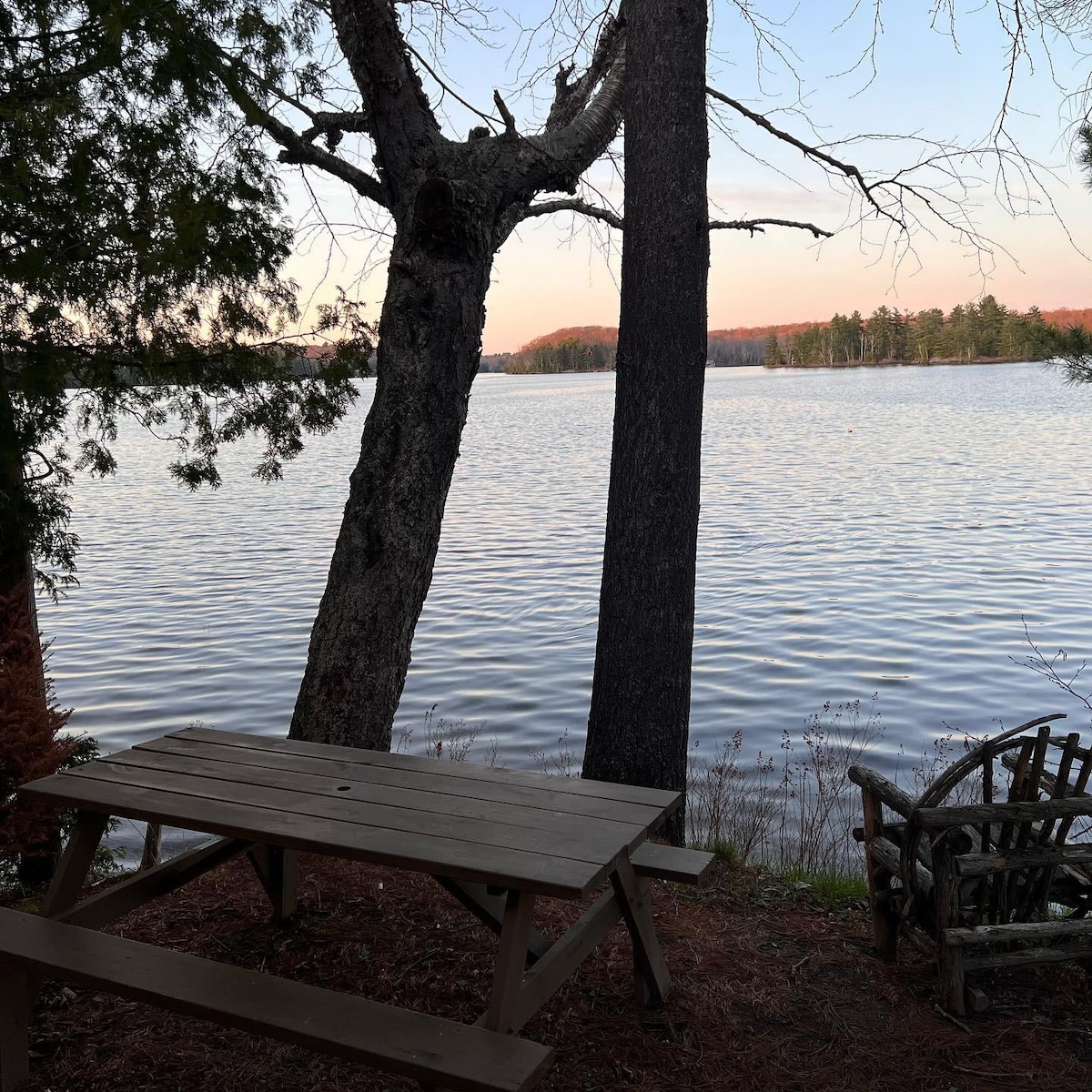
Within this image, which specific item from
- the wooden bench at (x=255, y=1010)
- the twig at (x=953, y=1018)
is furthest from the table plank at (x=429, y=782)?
the twig at (x=953, y=1018)

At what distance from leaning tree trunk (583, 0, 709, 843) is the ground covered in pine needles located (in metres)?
0.91

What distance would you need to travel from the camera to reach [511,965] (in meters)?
2.54

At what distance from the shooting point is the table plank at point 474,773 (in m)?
3.15

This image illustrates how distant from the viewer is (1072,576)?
43.8 ft

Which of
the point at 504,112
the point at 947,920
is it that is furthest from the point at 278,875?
the point at 504,112

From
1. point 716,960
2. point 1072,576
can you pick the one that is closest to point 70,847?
point 716,960

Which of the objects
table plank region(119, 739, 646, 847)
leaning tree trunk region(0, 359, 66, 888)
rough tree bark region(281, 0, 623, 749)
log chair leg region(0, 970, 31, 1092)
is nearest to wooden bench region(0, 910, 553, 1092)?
log chair leg region(0, 970, 31, 1092)

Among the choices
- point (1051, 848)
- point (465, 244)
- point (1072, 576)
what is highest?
point (465, 244)

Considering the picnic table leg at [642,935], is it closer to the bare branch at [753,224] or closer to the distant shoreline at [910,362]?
the bare branch at [753,224]

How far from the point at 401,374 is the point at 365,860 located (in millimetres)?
2881

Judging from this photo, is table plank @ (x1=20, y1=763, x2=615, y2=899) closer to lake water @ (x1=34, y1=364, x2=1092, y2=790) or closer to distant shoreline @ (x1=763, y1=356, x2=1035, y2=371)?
lake water @ (x1=34, y1=364, x2=1092, y2=790)

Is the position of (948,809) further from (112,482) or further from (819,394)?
(819,394)

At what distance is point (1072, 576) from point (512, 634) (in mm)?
7426

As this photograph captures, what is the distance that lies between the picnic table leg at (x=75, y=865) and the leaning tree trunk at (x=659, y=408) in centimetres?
230
